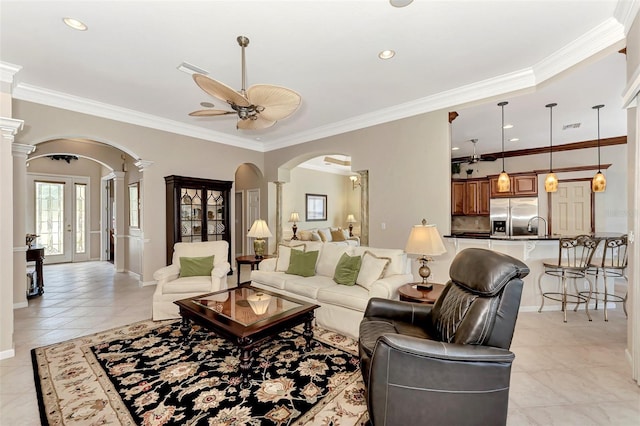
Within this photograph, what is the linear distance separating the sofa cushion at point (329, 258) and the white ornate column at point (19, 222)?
425cm

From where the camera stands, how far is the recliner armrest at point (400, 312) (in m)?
2.40

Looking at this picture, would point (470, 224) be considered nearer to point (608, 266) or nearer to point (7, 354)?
point (608, 266)

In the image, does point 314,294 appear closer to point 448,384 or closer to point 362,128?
point 448,384

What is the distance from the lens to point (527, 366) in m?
2.53

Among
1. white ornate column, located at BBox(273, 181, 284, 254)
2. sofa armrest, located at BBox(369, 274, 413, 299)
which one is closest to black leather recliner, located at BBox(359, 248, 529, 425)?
sofa armrest, located at BBox(369, 274, 413, 299)

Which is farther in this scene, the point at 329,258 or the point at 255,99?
the point at 329,258

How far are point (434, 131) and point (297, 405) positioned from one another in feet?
12.9

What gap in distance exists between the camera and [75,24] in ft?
8.66

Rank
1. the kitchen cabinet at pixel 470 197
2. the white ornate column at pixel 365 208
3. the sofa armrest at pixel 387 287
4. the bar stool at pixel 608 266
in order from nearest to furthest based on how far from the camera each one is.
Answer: the sofa armrest at pixel 387 287 < the bar stool at pixel 608 266 < the white ornate column at pixel 365 208 < the kitchen cabinet at pixel 470 197

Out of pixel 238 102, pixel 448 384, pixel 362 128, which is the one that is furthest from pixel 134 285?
pixel 448 384

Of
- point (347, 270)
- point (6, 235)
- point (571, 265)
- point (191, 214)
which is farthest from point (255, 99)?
point (571, 265)

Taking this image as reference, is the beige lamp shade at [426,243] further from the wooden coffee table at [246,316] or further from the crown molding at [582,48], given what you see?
the crown molding at [582,48]

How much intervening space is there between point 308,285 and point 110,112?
432cm

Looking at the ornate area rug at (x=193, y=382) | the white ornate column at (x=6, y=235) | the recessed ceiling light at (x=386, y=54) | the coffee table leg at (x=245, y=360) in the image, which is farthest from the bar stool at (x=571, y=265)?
the white ornate column at (x=6, y=235)
